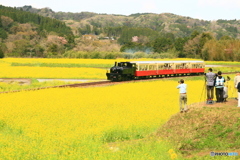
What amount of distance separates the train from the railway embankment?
78.0 ft

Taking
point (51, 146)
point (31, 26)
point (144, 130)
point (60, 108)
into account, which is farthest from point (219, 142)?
point (31, 26)

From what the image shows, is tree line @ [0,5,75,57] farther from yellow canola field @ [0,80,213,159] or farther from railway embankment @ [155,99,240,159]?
railway embankment @ [155,99,240,159]

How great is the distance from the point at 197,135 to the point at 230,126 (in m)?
1.20

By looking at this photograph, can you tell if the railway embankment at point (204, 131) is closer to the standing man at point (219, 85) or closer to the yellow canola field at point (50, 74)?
the standing man at point (219, 85)

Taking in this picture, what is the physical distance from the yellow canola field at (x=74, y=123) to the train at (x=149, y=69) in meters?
12.5

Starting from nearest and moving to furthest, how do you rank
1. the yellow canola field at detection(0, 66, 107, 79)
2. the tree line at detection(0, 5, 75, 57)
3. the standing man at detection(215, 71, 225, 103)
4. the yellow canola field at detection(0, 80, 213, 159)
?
the yellow canola field at detection(0, 80, 213, 159) < the standing man at detection(215, 71, 225, 103) < the yellow canola field at detection(0, 66, 107, 79) < the tree line at detection(0, 5, 75, 57)

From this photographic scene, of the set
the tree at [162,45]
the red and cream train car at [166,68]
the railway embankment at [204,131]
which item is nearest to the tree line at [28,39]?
the tree at [162,45]

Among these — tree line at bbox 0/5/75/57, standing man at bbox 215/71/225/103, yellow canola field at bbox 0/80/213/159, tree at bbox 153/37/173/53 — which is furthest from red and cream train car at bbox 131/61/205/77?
tree at bbox 153/37/173/53

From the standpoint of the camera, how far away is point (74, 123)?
51.4ft

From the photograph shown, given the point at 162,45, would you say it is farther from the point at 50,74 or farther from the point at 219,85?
the point at 219,85

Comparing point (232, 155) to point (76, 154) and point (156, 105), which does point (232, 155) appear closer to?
point (76, 154)

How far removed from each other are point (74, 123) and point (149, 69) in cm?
2692

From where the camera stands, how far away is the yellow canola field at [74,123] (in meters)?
11.2

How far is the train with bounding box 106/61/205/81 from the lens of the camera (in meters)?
38.0
